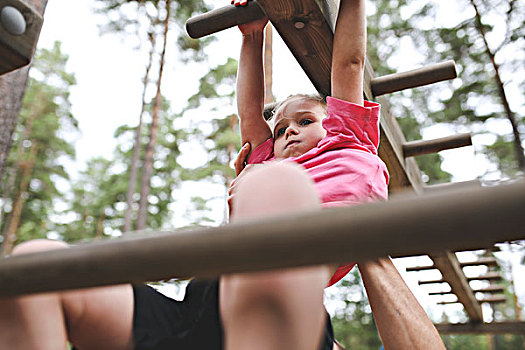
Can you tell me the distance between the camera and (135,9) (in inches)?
456

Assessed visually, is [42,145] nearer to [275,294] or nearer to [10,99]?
[10,99]

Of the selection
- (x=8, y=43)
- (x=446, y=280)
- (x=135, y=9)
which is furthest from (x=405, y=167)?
(x=135, y=9)

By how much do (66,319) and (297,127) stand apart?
1.04 metres

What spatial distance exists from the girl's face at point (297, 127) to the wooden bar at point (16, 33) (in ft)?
2.97

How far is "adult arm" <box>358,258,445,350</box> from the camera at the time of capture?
136cm

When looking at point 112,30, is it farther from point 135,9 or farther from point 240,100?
point 240,100

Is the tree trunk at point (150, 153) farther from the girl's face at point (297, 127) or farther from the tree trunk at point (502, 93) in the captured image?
the girl's face at point (297, 127)

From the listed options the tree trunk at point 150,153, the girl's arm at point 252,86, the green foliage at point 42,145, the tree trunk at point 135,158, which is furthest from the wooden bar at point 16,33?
the green foliage at point 42,145

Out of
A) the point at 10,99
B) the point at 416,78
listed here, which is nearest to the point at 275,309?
the point at 416,78

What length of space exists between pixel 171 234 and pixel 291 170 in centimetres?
27

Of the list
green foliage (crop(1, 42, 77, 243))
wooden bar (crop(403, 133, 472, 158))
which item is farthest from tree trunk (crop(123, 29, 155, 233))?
wooden bar (crop(403, 133, 472, 158))

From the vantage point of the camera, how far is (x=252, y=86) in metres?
1.89

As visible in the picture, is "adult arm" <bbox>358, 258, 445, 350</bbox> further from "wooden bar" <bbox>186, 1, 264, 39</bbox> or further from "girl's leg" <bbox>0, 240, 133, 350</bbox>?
"wooden bar" <bbox>186, 1, 264, 39</bbox>

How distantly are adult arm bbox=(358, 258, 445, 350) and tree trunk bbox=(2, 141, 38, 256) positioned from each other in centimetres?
1462
